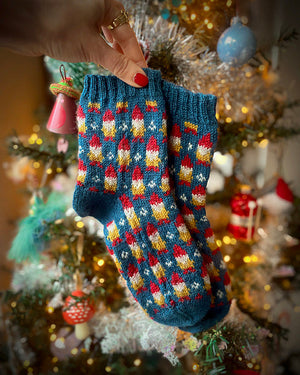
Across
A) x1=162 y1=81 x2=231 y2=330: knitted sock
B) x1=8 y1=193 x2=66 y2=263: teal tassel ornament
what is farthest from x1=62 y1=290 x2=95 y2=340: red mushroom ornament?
x1=162 y1=81 x2=231 y2=330: knitted sock

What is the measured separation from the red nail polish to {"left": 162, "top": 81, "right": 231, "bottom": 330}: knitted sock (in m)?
0.05

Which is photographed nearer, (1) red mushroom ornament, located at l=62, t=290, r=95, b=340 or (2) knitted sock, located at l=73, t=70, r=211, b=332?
(2) knitted sock, located at l=73, t=70, r=211, b=332

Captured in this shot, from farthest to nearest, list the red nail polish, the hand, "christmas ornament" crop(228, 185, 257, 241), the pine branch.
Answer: "christmas ornament" crop(228, 185, 257, 241)
the pine branch
the red nail polish
the hand

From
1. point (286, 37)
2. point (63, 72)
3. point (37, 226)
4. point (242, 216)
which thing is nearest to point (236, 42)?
point (286, 37)

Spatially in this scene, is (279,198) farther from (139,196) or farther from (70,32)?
(70,32)

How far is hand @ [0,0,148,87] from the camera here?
1.06ft

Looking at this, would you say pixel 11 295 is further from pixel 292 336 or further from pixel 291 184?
pixel 291 184

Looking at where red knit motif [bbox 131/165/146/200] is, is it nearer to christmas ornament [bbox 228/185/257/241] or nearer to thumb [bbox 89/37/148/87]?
thumb [bbox 89/37/148/87]

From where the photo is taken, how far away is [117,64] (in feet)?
1.48

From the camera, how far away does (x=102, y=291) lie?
2.36 feet

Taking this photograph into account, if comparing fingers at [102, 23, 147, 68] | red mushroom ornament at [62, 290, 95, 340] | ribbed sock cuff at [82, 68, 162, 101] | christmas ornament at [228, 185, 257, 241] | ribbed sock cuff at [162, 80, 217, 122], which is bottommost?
red mushroom ornament at [62, 290, 95, 340]

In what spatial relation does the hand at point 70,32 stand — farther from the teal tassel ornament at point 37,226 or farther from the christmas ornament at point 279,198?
the christmas ornament at point 279,198

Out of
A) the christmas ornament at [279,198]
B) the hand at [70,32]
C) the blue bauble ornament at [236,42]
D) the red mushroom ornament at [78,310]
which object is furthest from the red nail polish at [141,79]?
the christmas ornament at [279,198]

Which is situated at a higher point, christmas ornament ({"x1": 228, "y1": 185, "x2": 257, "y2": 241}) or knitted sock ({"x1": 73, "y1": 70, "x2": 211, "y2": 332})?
knitted sock ({"x1": 73, "y1": 70, "x2": 211, "y2": 332})
